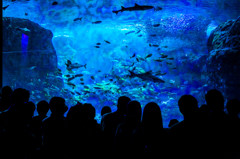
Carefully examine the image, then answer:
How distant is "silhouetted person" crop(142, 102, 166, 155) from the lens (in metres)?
2.22

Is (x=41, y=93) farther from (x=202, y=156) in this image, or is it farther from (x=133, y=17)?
(x=202, y=156)

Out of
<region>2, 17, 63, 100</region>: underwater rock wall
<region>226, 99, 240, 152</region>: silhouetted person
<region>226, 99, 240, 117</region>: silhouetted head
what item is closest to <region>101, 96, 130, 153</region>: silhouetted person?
<region>226, 99, 240, 152</region>: silhouetted person

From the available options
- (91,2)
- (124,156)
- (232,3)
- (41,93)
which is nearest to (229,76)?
(232,3)

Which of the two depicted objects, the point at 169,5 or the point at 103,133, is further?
the point at 169,5

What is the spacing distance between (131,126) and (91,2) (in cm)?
1792

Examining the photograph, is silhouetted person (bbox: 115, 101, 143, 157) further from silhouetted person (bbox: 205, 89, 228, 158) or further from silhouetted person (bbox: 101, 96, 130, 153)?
silhouetted person (bbox: 205, 89, 228, 158)

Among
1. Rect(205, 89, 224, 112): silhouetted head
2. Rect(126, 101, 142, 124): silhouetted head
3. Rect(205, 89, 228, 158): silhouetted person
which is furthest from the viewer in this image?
Rect(126, 101, 142, 124): silhouetted head

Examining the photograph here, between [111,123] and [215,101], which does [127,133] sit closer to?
[111,123]

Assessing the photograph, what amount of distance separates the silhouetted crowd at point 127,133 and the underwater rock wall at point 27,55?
567 inches

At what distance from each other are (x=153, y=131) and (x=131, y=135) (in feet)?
1.22

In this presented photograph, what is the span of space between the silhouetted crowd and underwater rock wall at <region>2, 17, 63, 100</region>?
1440cm

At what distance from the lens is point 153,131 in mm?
2297

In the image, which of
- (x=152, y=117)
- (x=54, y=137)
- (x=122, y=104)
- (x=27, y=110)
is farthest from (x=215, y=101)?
(x=27, y=110)

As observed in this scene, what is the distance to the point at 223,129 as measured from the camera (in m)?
2.21
